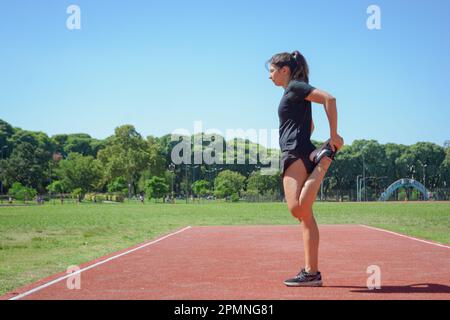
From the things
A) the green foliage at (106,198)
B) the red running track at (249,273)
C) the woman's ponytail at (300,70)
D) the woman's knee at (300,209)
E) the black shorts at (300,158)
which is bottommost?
the green foliage at (106,198)

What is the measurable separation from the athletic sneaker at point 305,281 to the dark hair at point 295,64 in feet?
7.16

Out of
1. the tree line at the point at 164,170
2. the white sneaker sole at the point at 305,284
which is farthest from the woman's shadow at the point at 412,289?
the tree line at the point at 164,170

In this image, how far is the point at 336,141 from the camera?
561 cm

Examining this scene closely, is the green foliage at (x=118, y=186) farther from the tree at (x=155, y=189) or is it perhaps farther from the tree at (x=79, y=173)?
the tree at (x=155, y=189)

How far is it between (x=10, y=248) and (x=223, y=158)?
92878 mm

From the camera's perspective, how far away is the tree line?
84.5 metres

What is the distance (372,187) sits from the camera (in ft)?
323

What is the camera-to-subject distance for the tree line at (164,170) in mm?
84500

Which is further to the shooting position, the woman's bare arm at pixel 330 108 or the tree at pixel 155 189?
the tree at pixel 155 189

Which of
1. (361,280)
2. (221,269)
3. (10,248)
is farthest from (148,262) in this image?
(10,248)

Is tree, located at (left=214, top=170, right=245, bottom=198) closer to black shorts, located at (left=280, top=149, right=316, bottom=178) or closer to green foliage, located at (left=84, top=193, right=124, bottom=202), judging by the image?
green foliage, located at (left=84, top=193, right=124, bottom=202)

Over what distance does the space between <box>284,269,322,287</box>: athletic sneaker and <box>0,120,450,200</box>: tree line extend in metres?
71.0

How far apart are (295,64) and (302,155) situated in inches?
41.8
